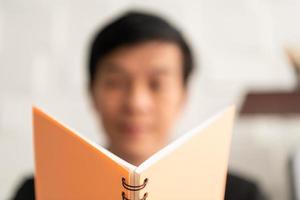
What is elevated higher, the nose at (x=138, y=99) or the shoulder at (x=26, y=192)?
the nose at (x=138, y=99)

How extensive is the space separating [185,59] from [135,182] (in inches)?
21.8

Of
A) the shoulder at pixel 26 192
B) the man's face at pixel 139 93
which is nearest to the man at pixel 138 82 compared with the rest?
the man's face at pixel 139 93

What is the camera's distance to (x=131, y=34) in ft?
2.56

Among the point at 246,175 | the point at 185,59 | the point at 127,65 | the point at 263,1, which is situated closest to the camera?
the point at 127,65

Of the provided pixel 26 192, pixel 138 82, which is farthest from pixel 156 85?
pixel 26 192

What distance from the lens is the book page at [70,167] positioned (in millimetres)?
376

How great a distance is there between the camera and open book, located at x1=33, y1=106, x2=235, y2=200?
0.37 meters

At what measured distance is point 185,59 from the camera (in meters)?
0.87

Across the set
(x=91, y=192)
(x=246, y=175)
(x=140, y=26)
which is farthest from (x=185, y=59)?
(x=91, y=192)

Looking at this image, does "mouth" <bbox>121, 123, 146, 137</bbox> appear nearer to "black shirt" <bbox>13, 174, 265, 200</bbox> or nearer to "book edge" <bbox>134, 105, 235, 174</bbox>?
"black shirt" <bbox>13, 174, 265, 200</bbox>

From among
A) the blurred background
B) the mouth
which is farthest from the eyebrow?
the blurred background

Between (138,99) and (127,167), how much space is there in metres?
0.40

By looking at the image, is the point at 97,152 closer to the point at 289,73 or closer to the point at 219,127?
the point at 219,127

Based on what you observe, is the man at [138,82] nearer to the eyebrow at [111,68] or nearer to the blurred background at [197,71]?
the eyebrow at [111,68]
